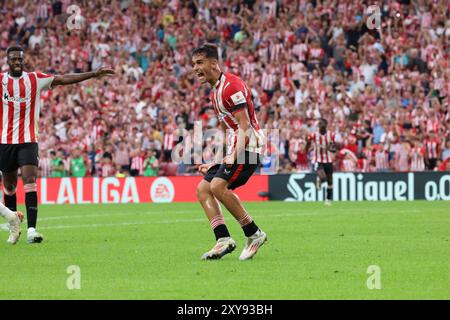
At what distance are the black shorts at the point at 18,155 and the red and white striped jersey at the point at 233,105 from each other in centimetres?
363

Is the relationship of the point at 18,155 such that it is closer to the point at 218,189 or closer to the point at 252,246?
the point at 218,189

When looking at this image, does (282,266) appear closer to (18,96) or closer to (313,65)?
(18,96)

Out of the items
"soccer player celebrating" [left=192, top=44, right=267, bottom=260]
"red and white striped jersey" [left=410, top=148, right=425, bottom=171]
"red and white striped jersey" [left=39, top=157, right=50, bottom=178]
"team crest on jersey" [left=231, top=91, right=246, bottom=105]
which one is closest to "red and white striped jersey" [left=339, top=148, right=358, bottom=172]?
"red and white striped jersey" [left=410, top=148, right=425, bottom=171]

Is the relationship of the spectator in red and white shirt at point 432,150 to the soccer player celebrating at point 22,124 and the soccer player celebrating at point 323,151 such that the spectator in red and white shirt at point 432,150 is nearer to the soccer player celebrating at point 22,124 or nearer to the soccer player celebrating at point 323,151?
the soccer player celebrating at point 323,151

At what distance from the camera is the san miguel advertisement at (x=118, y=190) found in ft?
96.2

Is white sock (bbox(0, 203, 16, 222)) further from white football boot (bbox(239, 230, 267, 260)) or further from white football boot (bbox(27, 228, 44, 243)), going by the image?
white football boot (bbox(239, 230, 267, 260))

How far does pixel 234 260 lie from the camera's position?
1134 centimetres

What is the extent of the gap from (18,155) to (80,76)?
4.62 feet

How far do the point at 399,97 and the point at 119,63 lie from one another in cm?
1011

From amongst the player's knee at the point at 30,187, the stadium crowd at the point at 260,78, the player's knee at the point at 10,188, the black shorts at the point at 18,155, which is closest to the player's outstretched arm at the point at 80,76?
the black shorts at the point at 18,155

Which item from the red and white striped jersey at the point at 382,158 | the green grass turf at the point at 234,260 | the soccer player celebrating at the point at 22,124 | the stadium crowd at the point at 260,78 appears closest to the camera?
the green grass turf at the point at 234,260

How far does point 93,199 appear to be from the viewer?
29.6 meters
